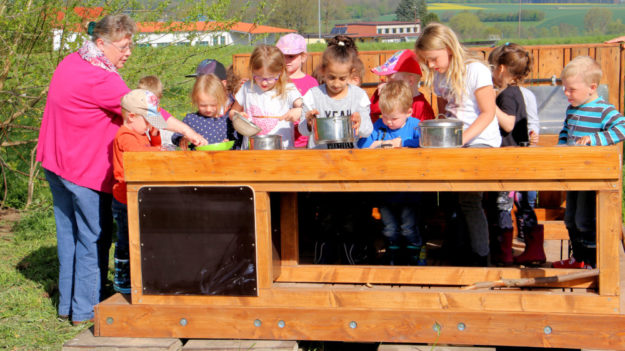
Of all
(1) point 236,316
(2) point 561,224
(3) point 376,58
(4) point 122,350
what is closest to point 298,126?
(1) point 236,316

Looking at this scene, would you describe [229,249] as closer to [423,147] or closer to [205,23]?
[423,147]

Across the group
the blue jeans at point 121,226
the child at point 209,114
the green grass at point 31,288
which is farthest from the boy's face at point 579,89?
the green grass at point 31,288

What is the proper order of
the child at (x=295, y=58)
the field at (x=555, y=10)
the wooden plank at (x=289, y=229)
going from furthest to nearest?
the field at (x=555, y=10), the child at (x=295, y=58), the wooden plank at (x=289, y=229)

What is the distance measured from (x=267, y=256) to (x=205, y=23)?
448cm

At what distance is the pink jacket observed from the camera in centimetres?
411

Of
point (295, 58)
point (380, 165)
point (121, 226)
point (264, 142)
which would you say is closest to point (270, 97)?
point (295, 58)

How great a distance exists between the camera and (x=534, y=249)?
16.4 ft

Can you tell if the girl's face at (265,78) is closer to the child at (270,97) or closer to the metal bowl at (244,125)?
the child at (270,97)

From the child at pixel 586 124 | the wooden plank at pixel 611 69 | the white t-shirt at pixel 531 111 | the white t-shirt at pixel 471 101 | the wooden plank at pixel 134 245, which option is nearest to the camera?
the wooden plank at pixel 134 245

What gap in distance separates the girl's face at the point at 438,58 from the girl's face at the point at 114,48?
1753 mm

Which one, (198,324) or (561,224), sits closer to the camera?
(198,324)

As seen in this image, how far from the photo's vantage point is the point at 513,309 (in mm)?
3580

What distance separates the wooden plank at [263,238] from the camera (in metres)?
3.71

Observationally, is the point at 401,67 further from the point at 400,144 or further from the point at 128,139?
the point at 128,139
